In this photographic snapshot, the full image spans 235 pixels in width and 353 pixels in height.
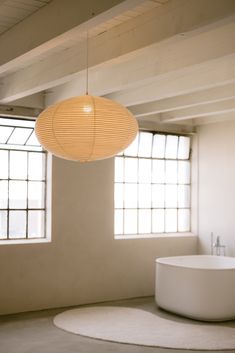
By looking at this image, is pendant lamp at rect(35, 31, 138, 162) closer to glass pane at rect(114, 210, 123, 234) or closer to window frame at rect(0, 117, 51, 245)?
window frame at rect(0, 117, 51, 245)

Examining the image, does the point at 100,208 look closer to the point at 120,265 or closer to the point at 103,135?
the point at 120,265

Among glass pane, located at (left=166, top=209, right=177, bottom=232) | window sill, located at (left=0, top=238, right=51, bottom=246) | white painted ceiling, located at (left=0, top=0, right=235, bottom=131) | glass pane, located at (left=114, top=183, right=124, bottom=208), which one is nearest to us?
white painted ceiling, located at (left=0, top=0, right=235, bottom=131)

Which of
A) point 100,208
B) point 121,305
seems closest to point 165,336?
point 121,305

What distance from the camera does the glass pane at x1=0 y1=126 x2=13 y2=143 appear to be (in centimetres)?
612

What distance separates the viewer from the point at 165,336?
5.05m

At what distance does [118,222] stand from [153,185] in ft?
2.68

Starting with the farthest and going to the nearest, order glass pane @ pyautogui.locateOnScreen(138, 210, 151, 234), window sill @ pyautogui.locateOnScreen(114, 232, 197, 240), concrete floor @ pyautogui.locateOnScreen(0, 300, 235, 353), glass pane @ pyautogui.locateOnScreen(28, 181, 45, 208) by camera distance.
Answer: glass pane @ pyautogui.locateOnScreen(138, 210, 151, 234)
window sill @ pyautogui.locateOnScreen(114, 232, 197, 240)
glass pane @ pyautogui.locateOnScreen(28, 181, 45, 208)
concrete floor @ pyautogui.locateOnScreen(0, 300, 235, 353)

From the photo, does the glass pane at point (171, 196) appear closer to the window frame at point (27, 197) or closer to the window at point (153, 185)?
the window at point (153, 185)

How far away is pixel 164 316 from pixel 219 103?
2.69 m

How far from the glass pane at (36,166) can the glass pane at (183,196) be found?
236cm

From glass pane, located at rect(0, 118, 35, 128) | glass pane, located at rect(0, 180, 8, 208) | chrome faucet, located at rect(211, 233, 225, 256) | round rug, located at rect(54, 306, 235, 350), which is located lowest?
round rug, located at rect(54, 306, 235, 350)

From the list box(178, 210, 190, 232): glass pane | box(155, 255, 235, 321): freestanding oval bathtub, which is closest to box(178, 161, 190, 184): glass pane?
box(178, 210, 190, 232): glass pane

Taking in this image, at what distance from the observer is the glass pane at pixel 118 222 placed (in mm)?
7156

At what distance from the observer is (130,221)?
7.30 metres
